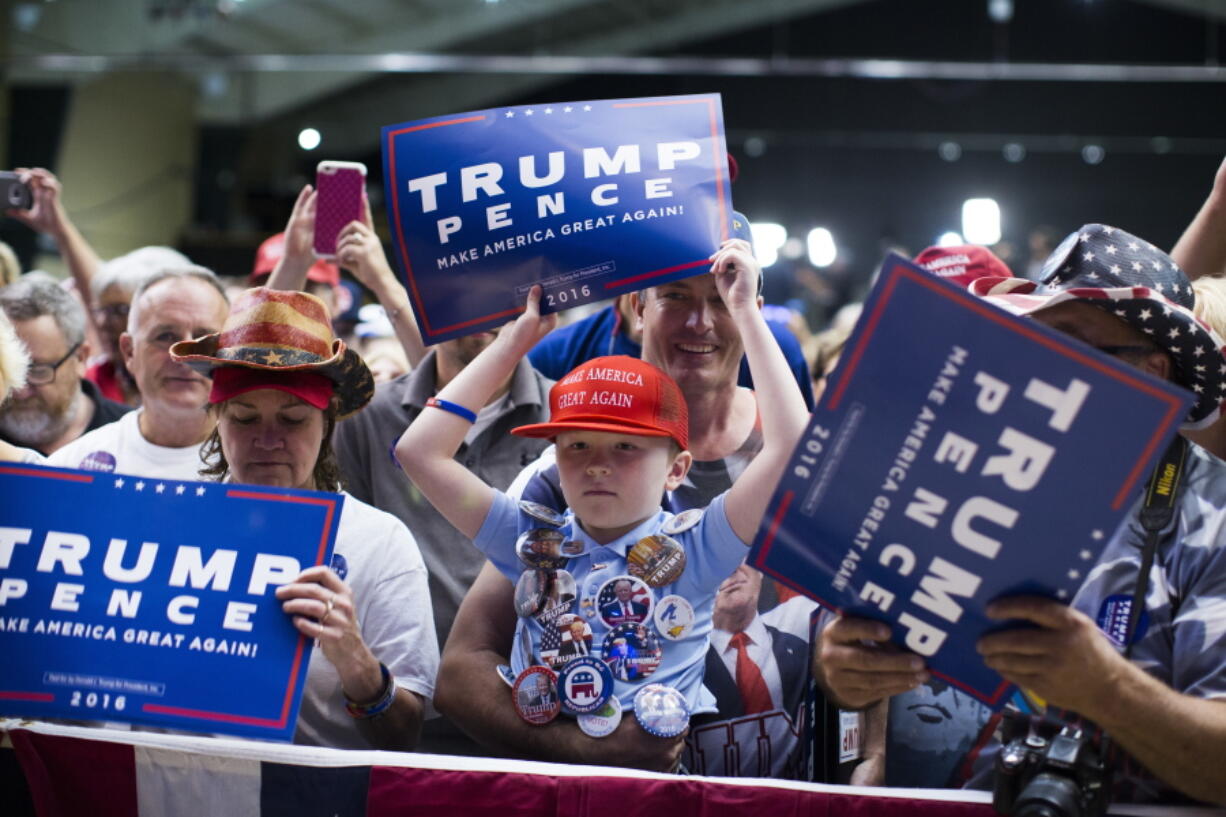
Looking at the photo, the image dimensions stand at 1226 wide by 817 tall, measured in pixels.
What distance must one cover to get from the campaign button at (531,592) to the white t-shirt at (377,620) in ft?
0.70

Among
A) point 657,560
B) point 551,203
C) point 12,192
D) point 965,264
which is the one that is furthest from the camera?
point 965,264

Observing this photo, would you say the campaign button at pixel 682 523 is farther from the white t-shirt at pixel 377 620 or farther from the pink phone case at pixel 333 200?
the pink phone case at pixel 333 200

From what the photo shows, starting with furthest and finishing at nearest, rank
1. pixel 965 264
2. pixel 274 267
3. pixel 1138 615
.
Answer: pixel 274 267
pixel 965 264
pixel 1138 615

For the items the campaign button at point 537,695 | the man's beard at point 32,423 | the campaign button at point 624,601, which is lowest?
the man's beard at point 32,423

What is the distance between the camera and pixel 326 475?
230 cm

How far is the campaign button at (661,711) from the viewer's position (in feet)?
5.87

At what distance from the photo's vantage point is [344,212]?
2949mm

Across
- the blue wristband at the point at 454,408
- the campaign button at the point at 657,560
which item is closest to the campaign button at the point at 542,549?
the campaign button at the point at 657,560

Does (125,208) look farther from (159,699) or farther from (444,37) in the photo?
(159,699)

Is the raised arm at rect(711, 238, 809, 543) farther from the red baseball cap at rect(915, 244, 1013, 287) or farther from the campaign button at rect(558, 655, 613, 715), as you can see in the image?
the red baseball cap at rect(915, 244, 1013, 287)

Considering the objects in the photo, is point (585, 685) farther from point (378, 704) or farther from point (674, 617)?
point (378, 704)

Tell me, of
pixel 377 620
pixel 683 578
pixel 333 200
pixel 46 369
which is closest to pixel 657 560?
pixel 683 578

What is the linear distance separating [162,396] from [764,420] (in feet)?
4.85

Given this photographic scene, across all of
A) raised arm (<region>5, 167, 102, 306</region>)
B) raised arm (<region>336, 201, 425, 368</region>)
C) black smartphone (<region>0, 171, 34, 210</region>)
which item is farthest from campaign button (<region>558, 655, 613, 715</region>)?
raised arm (<region>5, 167, 102, 306</region>)
